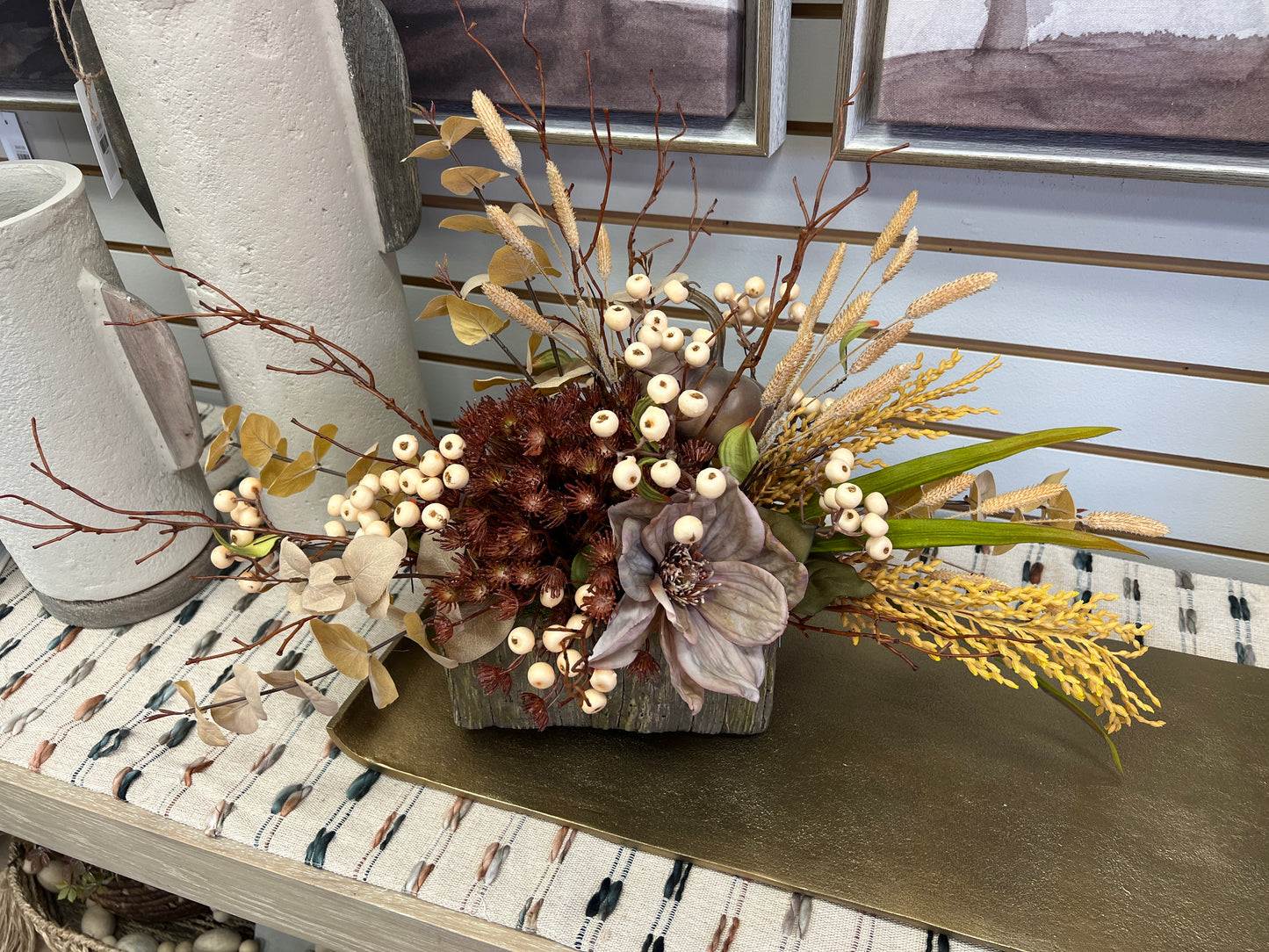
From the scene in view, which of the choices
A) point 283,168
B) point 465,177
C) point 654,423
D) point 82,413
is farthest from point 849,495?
point 82,413

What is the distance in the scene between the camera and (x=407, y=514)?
559 millimetres

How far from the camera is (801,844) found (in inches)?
24.1

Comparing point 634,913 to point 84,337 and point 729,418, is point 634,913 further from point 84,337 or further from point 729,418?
point 84,337

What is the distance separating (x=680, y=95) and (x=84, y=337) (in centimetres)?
52

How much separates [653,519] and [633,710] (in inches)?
8.4

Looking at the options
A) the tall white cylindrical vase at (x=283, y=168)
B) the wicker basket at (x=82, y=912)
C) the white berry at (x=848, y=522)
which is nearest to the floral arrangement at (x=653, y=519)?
the white berry at (x=848, y=522)

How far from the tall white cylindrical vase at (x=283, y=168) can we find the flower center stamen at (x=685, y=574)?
39 cm

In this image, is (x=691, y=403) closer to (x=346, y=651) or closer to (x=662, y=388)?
(x=662, y=388)

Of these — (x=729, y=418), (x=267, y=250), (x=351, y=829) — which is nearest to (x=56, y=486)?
(x=267, y=250)

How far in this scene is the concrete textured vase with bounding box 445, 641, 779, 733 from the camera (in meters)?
0.65

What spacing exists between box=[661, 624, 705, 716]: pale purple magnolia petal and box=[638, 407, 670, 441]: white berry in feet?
0.41

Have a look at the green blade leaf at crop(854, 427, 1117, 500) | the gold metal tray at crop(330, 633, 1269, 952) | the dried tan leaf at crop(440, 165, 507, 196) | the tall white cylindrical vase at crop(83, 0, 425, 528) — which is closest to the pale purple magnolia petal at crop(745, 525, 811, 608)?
the green blade leaf at crop(854, 427, 1117, 500)

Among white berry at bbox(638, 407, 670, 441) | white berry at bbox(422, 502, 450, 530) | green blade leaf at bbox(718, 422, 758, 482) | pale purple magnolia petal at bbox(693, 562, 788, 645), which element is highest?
white berry at bbox(638, 407, 670, 441)

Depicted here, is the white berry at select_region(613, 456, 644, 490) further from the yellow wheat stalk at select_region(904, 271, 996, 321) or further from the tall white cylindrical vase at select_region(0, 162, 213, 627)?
the tall white cylindrical vase at select_region(0, 162, 213, 627)
